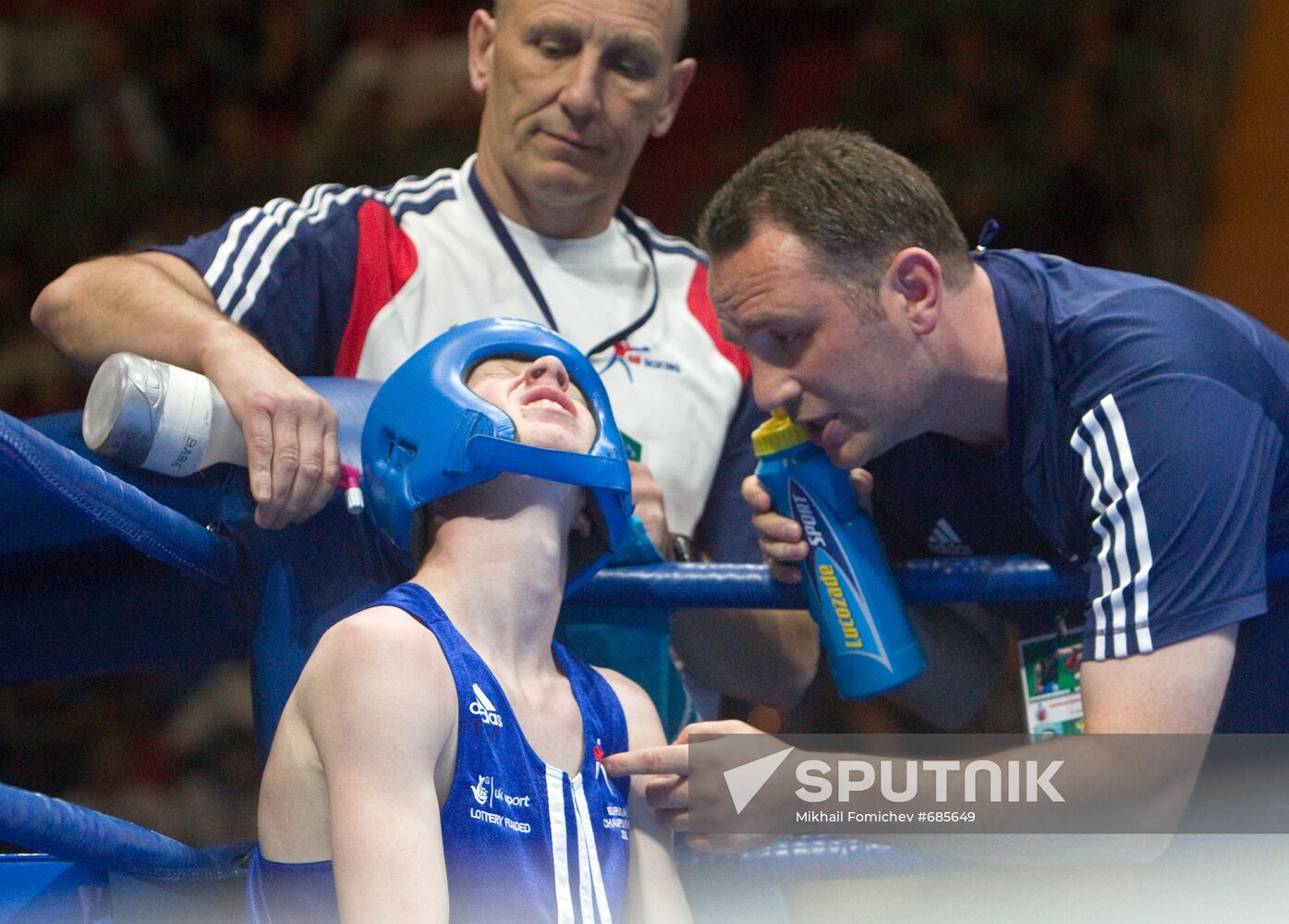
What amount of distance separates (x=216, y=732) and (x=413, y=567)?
234 centimetres

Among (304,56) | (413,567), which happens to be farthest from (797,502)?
(304,56)

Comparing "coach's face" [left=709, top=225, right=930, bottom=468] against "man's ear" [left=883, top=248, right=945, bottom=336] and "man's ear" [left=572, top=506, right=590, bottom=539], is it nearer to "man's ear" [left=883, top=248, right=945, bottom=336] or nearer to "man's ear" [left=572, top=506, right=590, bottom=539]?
"man's ear" [left=883, top=248, right=945, bottom=336]

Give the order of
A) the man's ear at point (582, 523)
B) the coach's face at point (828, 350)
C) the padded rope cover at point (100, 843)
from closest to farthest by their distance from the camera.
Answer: the padded rope cover at point (100, 843), the man's ear at point (582, 523), the coach's face at point (828, 350)

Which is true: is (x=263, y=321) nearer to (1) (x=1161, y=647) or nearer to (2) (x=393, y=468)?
(2) (x=393, y=468)

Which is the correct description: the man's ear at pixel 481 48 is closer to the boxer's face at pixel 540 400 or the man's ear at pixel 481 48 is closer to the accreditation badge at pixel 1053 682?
the boxer's face at pixel 540 400

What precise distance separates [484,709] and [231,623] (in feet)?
1.60

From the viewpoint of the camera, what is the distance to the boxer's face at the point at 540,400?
4.83ft

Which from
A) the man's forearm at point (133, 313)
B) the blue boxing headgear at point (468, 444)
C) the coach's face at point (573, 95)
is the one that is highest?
the coach's face at point (573, 95)

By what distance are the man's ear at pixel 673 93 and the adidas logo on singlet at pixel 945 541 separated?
821 millimetres

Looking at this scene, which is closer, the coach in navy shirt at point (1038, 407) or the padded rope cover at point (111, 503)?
the padded rope cover at point (111, 503)

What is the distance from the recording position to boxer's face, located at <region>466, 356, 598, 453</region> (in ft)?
4.83

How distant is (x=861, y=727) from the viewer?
3488 millimetres

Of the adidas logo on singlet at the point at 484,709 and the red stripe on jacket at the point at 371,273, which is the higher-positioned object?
the red stripe on jacket at the point at 371,273

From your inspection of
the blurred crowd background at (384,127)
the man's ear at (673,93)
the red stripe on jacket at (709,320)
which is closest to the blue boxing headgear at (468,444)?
the red stripe on jacket at (709,320)
